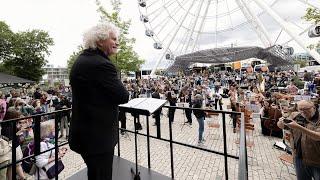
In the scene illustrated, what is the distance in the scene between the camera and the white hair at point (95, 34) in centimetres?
232

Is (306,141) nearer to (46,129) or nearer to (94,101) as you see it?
(94,101)

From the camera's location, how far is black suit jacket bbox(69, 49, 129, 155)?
2162 millimetres

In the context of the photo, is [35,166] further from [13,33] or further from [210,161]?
[13,33]

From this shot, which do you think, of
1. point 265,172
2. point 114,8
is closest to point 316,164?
point 265,172

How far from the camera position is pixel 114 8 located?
22234 mm

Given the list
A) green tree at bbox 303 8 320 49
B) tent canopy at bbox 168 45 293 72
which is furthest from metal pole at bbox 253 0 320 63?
green tree at bbox 303 8 320 49

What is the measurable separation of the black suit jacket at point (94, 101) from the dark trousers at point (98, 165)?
2.6 inches

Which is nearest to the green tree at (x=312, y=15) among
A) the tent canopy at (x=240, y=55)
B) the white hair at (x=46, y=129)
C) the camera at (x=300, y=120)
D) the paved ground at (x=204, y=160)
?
the tent canopy at (x=240, y=55)

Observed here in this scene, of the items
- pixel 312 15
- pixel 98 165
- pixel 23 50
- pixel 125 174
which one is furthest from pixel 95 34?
pixel 23 50

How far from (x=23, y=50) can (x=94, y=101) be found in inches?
1748

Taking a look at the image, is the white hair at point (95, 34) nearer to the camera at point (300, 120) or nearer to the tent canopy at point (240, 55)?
the camera at point (300, 120)

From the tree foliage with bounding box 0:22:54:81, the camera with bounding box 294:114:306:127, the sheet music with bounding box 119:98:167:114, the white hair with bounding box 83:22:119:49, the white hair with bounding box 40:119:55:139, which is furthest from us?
the tree foliage with bounding box 0:22:54:81

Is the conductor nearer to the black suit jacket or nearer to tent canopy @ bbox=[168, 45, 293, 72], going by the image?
the black suit jacket

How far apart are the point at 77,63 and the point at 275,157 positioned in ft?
23.9
